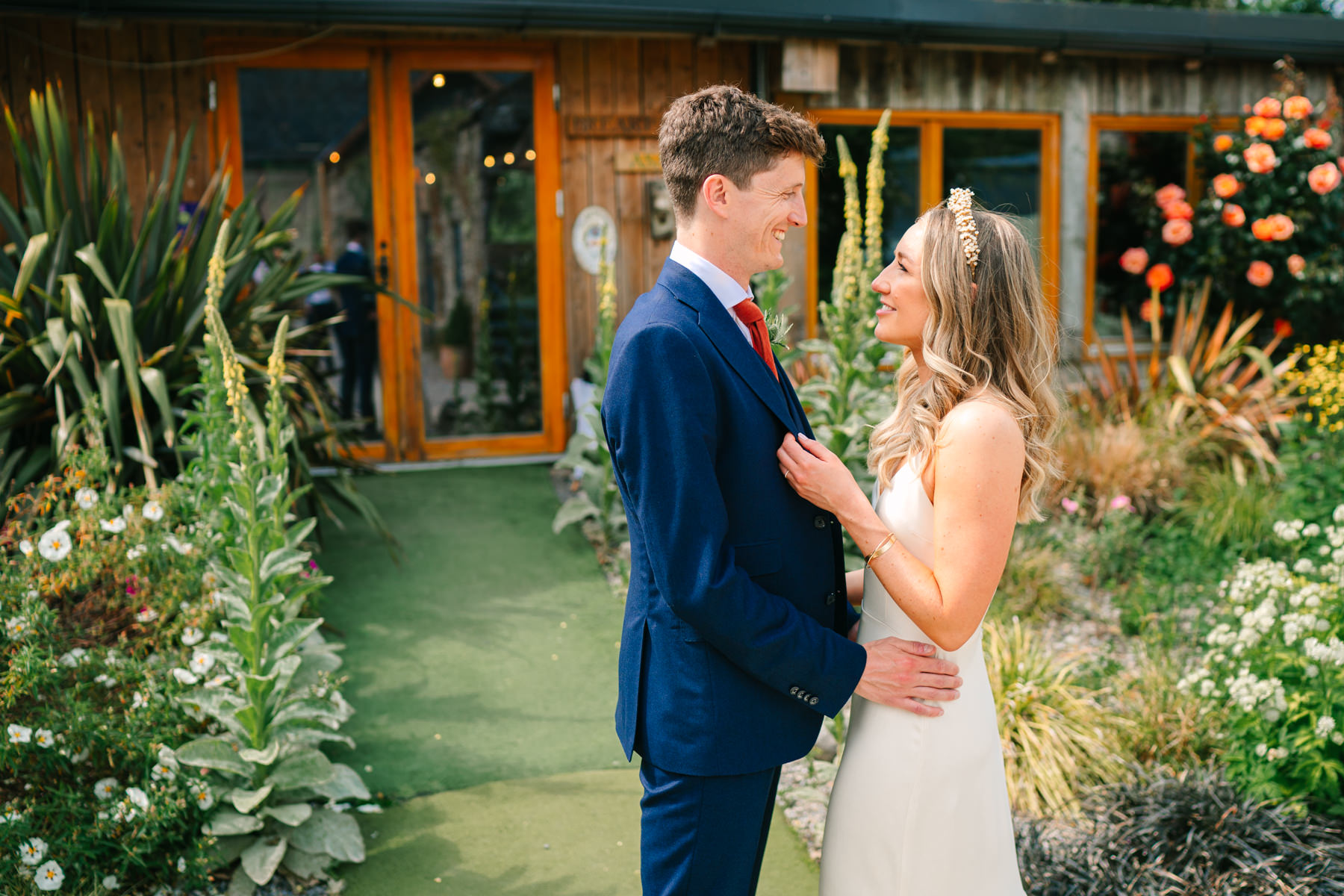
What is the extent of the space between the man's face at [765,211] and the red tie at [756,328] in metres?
0.06

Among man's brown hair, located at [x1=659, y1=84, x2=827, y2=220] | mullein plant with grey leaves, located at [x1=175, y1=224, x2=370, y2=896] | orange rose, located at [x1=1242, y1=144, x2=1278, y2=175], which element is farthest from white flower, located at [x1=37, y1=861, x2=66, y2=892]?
orange rose, located at [x1=1242, y1=144, x2=1278, y2=175]

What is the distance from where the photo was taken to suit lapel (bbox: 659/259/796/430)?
1686mm

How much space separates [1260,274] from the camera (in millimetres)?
7176

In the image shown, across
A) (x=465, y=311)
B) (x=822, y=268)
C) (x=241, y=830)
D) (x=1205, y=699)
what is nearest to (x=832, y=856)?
(x=241, y=830)

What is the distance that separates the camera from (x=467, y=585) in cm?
489

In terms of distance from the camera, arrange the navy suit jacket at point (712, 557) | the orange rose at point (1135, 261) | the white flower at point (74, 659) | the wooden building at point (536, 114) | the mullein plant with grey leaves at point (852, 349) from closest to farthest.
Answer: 1. the navy suit jacket at point (712, 557)
2. the white flower at point (74, 659)
3. the mullein plant with grey leaves at point (852, 349)
4. the wooden building at point (536, 114)
5. the orange rose at point (1135, 261)

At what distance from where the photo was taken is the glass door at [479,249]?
21.2ft

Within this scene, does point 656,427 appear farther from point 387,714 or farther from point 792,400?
point 387,714

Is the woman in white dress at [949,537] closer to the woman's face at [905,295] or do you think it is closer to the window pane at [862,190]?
the woman's face at [905,295]

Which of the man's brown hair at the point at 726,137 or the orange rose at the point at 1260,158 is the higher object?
the orange rose at the point at 1260,158

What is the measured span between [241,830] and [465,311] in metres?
4.30

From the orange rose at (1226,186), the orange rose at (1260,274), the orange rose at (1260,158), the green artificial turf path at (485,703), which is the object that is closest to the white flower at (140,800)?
the green artificial turf path at (485,703)

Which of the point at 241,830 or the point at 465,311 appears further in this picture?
the point at 465,311

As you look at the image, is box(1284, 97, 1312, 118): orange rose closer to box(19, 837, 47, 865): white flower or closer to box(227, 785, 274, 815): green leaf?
box(227, 785, 274, 815): green leaf
